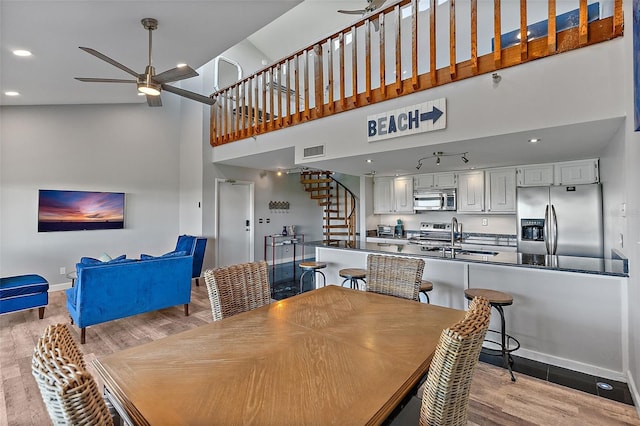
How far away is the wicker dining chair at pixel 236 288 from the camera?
195 centimetres

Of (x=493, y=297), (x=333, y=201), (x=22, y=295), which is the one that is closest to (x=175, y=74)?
(x=22, y=295)

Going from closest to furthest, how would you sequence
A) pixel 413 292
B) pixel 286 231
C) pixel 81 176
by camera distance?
pixel 413 292 → pixel 81 176 → pixel 286 231

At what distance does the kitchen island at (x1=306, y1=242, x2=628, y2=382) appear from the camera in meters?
2.55

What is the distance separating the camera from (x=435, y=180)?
A: 5.64 meters

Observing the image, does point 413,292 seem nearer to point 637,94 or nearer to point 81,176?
point 637,94

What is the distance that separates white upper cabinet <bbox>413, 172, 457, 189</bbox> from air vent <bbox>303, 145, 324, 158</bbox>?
8.35ft

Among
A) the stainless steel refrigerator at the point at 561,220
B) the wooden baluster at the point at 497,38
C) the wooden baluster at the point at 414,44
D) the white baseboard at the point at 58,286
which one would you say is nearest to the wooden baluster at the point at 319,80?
the wooden baluster at the point at 414,44

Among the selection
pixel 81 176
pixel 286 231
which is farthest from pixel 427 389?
pixel 286 231

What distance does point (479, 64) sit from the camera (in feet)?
9.33

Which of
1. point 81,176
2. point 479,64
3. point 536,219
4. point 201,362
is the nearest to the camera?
point 201,362

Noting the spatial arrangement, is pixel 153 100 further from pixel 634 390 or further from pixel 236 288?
pixel 634 390

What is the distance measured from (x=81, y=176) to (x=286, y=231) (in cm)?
439

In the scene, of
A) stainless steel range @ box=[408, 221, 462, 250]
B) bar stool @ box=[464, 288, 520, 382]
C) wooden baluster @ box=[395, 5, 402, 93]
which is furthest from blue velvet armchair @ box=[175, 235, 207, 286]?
bar stool @ box=[464, 288, 520, 382]

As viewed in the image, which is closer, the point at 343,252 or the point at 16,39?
the point at 16,39
